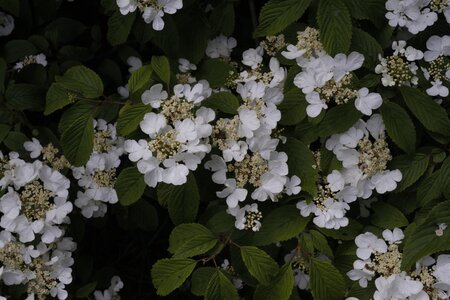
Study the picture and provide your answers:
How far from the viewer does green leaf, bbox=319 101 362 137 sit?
1875 millimetres

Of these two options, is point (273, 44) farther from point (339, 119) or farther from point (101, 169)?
point (101, 169)

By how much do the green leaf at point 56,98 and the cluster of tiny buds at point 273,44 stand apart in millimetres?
648

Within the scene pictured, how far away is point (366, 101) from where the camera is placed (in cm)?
185

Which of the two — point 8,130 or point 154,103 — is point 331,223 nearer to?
point 154,103

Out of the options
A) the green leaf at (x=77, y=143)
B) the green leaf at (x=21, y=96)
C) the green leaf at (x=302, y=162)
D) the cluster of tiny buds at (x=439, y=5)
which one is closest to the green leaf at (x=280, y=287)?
the green leaf at (x=302, y=162)

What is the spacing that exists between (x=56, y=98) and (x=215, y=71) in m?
0.53

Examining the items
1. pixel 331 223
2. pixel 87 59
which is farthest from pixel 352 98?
pixel 87 59

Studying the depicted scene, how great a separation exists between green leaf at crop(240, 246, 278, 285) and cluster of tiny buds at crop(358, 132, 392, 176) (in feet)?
1.26

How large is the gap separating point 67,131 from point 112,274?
0.81 metres

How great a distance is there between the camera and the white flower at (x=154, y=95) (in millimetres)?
1882

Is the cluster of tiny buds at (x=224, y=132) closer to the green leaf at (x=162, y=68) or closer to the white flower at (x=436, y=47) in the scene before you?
the green leaf at (x=162, y=68)

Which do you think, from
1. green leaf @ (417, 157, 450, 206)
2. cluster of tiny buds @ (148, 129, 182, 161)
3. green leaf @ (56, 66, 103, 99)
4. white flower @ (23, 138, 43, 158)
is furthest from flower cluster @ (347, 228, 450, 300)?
white flower @ (23, 138, 43, 158)

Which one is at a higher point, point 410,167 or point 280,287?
point 410,167

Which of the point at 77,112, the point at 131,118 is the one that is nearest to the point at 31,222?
the point at 77,112
